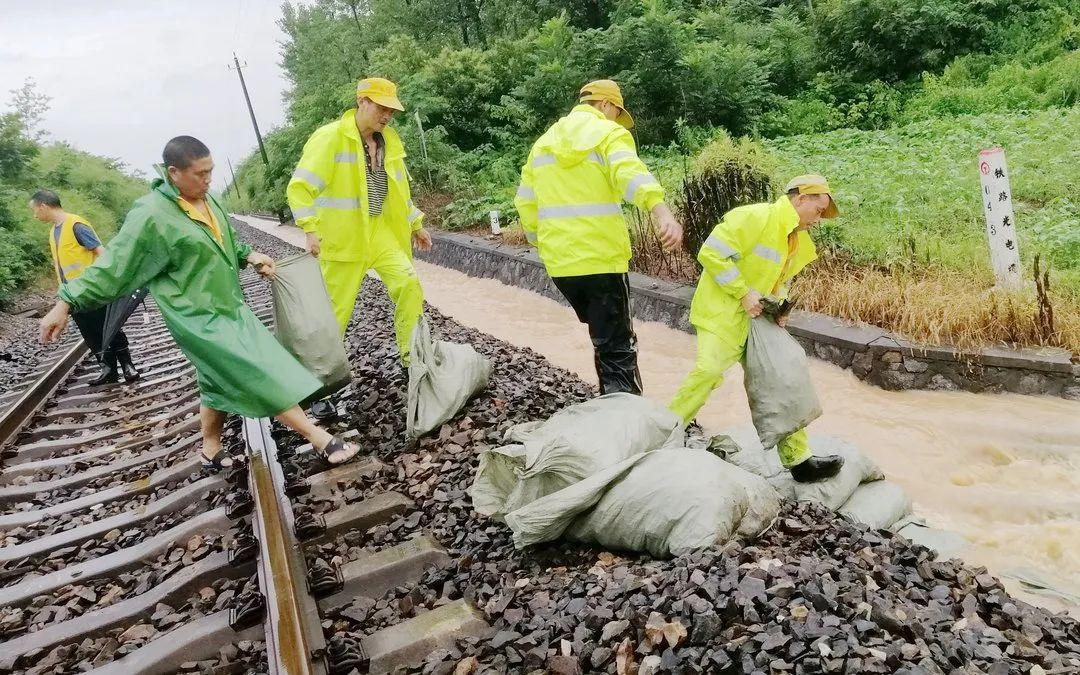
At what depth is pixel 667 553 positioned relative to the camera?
96.8 inches

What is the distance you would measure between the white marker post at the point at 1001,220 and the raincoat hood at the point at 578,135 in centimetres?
313

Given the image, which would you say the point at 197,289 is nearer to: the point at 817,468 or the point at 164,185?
the point at 164,185

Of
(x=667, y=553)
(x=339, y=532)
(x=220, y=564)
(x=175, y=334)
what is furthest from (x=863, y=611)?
(x=175, y=334)

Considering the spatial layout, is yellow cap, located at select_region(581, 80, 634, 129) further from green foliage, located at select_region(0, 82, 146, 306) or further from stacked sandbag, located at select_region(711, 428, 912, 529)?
green foliage, located at select_region(0, 82, 146, 306)

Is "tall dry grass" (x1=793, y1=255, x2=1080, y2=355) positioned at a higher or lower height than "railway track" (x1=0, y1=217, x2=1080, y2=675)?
lower

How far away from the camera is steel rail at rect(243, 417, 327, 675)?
1.96m

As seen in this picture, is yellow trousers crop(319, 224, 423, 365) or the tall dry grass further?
the tall dry grass

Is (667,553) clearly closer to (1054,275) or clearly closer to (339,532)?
(339,532)

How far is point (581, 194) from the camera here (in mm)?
3572

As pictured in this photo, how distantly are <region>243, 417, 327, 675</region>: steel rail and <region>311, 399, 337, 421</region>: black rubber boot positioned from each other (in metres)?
0.75

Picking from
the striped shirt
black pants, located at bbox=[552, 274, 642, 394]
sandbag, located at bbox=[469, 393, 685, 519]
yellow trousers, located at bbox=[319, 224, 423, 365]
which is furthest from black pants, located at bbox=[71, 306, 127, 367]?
sandbag, located at bbox=[469, 393, 685, 519]

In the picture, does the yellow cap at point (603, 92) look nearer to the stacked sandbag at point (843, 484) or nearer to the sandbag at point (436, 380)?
the sandbag at point (436, 380)

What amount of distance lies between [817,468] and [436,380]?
1989 mm

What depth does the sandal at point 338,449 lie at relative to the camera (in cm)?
337
